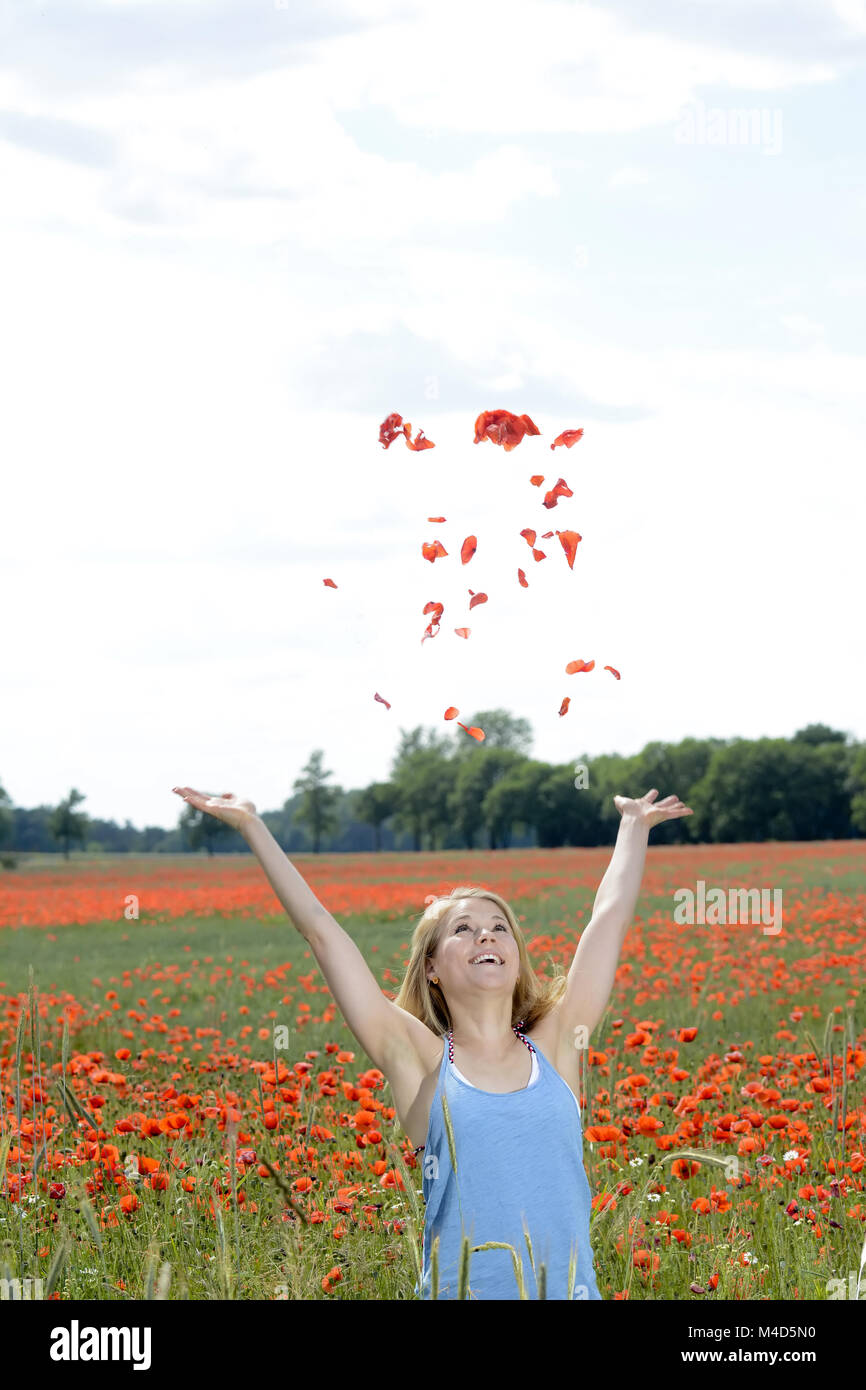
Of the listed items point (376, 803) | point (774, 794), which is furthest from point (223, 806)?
point (376, 803)

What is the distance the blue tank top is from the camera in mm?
3330

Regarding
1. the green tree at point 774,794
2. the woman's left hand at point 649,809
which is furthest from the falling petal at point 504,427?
the green tree at point 774,794

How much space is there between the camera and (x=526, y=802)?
82.6m

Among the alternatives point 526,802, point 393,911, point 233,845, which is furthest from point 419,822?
point 393,911

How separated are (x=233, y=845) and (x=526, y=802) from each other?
95.5 feet

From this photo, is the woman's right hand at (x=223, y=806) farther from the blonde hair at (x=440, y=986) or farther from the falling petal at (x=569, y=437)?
the falling petal at (x=569, y=437)

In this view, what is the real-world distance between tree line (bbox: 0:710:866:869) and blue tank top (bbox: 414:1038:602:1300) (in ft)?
237

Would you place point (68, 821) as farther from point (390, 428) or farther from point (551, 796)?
point (390, 428)

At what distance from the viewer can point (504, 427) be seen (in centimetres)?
480

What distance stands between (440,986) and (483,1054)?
0.32 metres

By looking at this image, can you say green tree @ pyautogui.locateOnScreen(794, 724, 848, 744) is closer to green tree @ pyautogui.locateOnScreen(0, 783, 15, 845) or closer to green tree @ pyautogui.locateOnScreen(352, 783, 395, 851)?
green tree @ pyautogui.locateOnScreen(352, 783, 395, 851)

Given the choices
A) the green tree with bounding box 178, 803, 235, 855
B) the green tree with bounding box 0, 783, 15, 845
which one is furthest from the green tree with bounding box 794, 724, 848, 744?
the green tree with bounding box 0, 783, 15, 845
